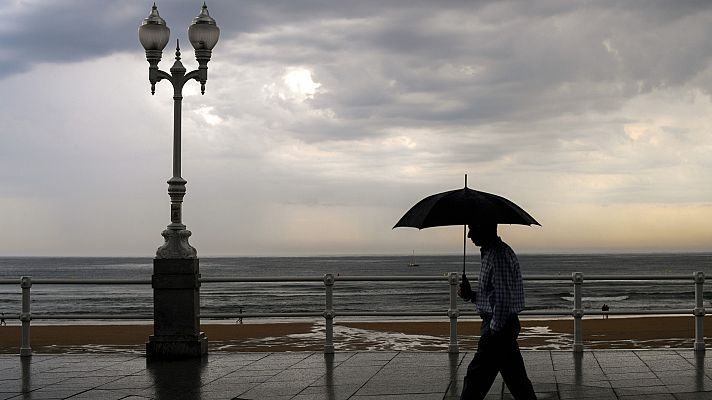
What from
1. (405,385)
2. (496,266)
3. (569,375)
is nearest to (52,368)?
(405,385)

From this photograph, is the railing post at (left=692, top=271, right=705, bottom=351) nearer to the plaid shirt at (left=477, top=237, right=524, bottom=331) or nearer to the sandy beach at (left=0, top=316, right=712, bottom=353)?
the sandy beach at (left=0, top=316, right=712, bottom=353)

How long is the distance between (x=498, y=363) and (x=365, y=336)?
15.7 m

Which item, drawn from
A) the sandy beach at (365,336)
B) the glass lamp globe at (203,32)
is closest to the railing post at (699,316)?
the sandy beach at (365,336)

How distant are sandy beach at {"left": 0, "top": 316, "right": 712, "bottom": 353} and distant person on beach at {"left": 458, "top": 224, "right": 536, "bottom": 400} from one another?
10.7 metres

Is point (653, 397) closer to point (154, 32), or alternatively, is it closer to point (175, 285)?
point (175, 285)

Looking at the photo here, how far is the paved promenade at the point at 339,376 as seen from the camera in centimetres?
1019

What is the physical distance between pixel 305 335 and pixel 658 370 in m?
13.7

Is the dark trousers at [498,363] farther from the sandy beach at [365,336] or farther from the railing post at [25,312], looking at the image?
the sandy beach at [365,336]

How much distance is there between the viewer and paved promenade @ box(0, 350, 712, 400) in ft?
33.4

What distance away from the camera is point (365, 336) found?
23594mm

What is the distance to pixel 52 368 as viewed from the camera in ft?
42.4

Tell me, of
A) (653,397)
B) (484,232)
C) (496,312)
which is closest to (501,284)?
(496,312)

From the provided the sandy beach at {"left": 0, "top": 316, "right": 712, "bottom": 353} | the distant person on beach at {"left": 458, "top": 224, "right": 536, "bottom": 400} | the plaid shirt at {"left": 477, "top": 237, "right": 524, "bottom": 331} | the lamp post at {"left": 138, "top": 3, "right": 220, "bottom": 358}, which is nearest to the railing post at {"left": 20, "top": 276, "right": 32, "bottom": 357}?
the lamp post at {"left": 138, "top": 3, "right": 220, "bottom": 358}

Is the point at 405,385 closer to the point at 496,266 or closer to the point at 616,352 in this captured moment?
the point at 496,266
